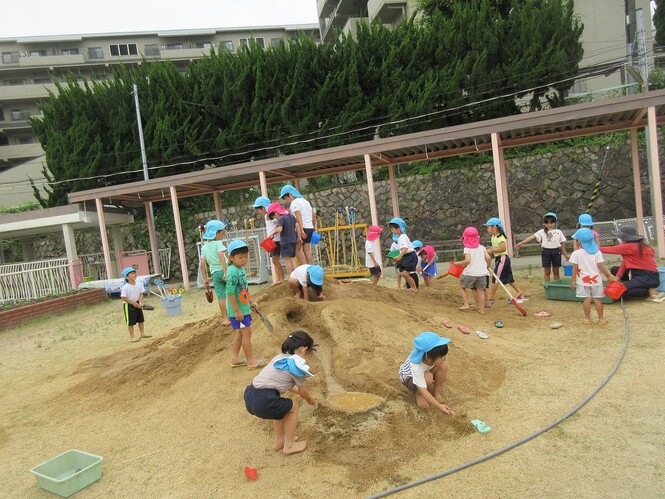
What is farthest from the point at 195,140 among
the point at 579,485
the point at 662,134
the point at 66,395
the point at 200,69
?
the point at 579,485

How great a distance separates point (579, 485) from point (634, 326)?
3.85m

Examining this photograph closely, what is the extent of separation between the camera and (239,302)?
4902 millimetres

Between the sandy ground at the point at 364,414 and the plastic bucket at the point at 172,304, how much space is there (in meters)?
2.87

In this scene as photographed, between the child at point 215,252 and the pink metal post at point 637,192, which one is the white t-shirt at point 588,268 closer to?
the child at point 215,252

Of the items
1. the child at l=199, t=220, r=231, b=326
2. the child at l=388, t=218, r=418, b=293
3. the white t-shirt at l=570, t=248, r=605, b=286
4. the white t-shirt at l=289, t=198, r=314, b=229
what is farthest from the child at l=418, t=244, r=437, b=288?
the child at l=199, t=220, r=231, b=326

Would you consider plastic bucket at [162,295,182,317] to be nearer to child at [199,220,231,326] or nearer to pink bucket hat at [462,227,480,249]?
child at [199,220,231,326]

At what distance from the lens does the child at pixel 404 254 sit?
8242 mm

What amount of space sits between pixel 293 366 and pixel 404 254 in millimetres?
5169

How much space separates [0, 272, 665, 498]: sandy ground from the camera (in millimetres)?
3238

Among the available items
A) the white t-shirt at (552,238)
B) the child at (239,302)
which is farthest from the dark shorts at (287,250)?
the white t-shirt at (552,238)

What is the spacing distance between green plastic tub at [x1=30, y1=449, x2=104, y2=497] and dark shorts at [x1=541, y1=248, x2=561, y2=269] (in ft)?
24.7

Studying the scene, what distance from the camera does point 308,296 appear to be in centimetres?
659

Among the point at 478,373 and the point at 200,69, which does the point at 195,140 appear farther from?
the point at 478,373

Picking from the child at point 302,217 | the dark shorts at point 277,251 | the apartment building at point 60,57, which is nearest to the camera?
the child at point 302,217
